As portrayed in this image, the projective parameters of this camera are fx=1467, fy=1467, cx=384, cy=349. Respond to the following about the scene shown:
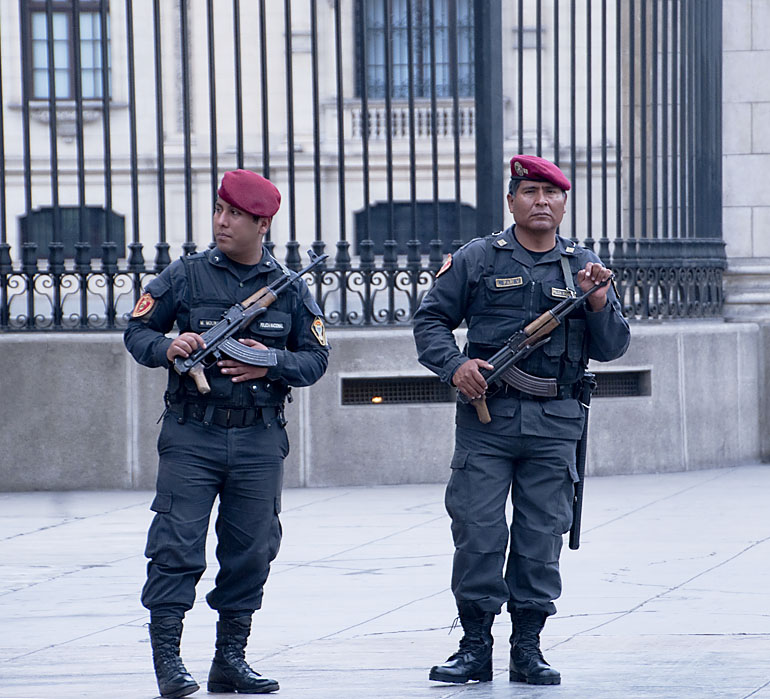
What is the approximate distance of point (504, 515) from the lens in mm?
4988

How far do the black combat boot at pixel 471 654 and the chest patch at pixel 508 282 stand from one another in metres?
1.08

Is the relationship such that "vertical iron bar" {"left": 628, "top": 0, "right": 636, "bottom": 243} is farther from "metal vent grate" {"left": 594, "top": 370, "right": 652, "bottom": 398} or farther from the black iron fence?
"metal vent grate" {"left": 594, "top": 370, "right": 652, "bottom": 398}

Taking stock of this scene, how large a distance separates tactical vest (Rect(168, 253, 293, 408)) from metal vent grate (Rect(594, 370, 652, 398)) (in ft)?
18.3

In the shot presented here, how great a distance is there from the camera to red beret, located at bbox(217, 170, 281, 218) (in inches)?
189

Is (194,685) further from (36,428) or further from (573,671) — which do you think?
(36,428)

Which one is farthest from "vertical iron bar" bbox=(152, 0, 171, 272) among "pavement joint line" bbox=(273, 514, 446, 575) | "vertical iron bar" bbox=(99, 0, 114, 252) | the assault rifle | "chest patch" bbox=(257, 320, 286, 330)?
the assault rifle

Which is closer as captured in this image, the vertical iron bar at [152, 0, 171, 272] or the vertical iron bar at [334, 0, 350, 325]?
the vertical iron bar at [152, 0, 171, 272]

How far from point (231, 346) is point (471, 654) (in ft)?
4.23

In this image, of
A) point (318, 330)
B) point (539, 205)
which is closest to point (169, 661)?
point (318, 330)

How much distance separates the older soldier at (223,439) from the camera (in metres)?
4.70

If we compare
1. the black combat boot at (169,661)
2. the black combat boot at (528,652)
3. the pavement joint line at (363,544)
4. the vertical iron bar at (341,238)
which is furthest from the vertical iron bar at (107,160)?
the black combat boot at (528,652)

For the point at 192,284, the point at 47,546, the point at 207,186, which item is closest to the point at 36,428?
the point at 47,546

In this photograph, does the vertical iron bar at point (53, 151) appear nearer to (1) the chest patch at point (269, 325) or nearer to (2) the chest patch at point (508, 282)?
(1) the chest patch at point (269, 325)

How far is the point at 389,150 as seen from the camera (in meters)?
9.81
